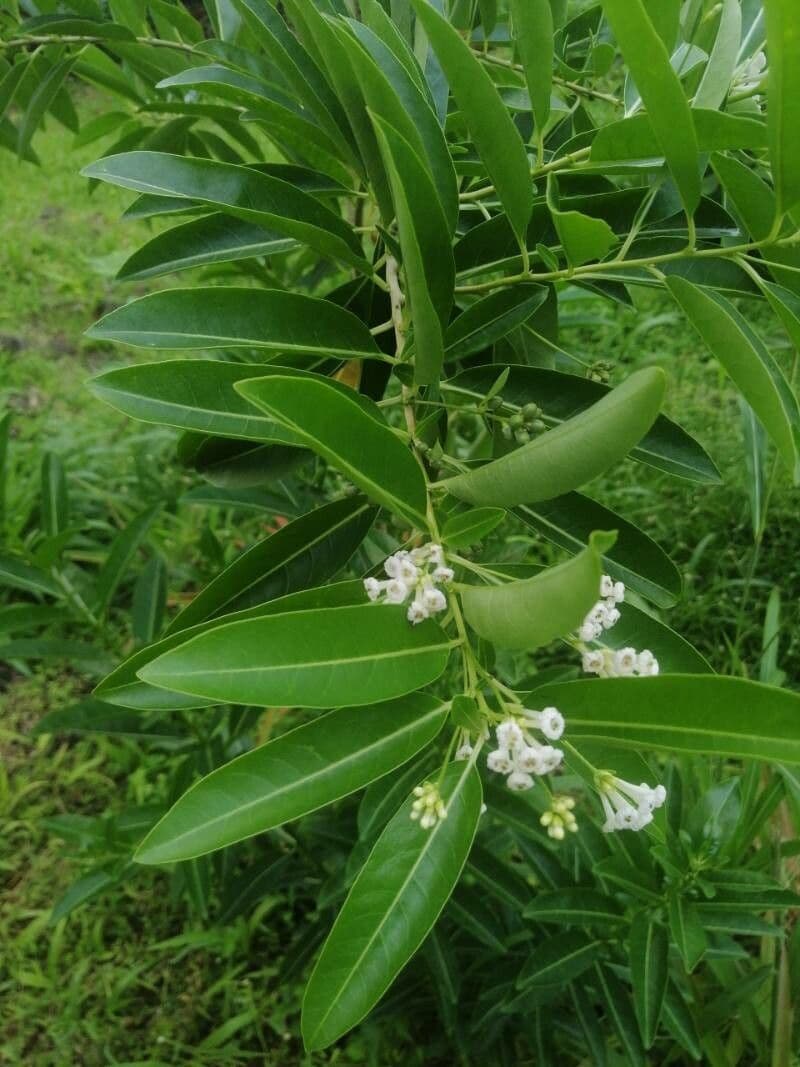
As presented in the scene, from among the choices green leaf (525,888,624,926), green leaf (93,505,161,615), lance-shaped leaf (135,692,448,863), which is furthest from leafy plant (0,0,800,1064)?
green leaf (93,505,161,615)

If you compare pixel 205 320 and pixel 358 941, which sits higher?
pixel 205 320

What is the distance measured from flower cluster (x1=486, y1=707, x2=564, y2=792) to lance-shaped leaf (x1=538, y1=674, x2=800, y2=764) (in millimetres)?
31

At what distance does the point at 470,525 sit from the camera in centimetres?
63

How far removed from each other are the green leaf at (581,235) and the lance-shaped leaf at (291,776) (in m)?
0.34

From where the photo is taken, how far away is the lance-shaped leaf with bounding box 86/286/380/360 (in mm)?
646

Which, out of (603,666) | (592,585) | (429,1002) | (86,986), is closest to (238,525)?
(86,986)

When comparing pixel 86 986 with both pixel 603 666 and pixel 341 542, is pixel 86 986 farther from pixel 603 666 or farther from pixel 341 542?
pixel 603 666

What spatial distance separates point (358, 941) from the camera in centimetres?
56

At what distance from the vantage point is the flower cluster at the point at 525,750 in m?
0.56

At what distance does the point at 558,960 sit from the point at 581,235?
97 cm

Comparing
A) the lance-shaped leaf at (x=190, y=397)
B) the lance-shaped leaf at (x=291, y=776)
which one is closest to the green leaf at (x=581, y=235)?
the lance-shaped leaf at (x=190, y=397)

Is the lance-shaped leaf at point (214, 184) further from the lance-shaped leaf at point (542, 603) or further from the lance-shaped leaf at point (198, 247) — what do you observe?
the lance-shaped leaf at point (542, 603)

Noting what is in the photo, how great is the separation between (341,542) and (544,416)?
0.20 metres

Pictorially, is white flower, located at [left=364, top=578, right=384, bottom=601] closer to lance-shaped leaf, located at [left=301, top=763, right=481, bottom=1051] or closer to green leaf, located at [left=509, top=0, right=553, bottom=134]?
lance-shaped leaf, located at [left=301, top=763, right=481, bottom=1051]
